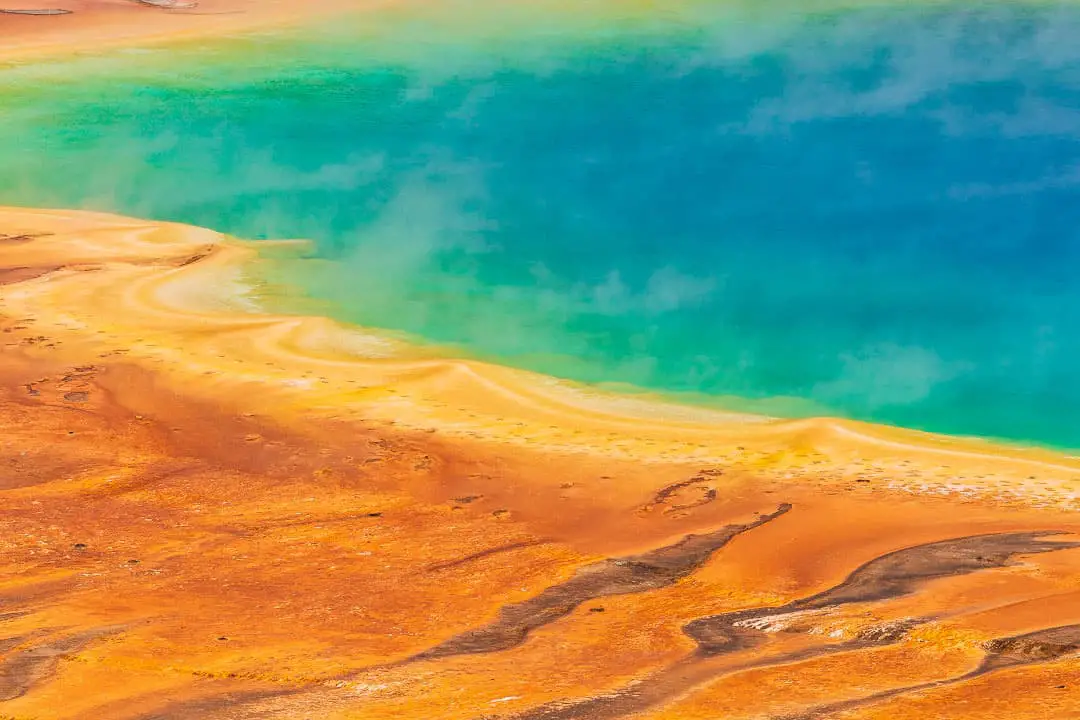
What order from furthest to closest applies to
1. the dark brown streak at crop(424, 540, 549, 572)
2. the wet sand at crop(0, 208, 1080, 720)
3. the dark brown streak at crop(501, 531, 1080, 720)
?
the dark brown streak at crop(424, 540, 549, 572)
the wet sand at crop(0, 208, 1080, 720)
the dark brown streak at crop(501, 531, 1080, 720)

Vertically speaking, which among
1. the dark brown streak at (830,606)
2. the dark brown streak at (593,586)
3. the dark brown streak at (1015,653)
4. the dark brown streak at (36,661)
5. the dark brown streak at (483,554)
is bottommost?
the dark brown streak at (1015,653)

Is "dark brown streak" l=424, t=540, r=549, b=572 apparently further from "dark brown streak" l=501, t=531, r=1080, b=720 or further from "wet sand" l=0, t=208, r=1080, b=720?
"dark brown streak" l=501, t=531, r=1080, b=720

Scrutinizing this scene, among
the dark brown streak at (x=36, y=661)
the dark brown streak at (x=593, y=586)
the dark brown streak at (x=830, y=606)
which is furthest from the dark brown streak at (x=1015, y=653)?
the dark brown streak at (x=36, y=661)

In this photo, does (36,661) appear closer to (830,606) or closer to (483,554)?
(483,554)

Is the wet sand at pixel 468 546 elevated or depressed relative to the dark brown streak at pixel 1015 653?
elevated

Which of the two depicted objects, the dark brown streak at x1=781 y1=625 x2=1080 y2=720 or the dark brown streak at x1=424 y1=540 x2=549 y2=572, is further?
the dark brown streak at x1=424 y1=540 x2=549 y2=572

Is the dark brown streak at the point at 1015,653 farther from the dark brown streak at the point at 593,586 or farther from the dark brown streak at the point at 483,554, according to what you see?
the dark brown streak at the point at 483,554

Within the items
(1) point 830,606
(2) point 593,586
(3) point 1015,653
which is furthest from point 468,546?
(3) point 1015,653

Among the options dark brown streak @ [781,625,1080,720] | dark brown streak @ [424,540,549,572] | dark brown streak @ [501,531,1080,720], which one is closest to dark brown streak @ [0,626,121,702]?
dark brown streak @ [424,540,549,572]

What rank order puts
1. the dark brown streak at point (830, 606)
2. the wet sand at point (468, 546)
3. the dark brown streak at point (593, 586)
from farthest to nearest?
the dark brown streak at point (593, 586)
the wet sand at point (468, 546)
the dark brown streak at point (830, 606)
